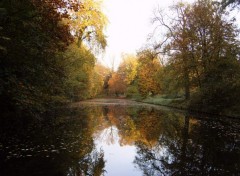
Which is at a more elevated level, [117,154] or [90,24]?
[90,24]

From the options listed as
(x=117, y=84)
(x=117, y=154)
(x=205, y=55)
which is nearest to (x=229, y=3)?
(x=205, y=55)

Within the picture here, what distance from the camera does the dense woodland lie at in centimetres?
1111

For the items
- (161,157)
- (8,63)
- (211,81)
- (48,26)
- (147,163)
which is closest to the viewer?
(147,163)

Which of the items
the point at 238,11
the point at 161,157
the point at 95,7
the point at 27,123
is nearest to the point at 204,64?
the point at 238,11

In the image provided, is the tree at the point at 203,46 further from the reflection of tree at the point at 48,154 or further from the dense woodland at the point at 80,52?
the reflection of tree at the point at 48,154

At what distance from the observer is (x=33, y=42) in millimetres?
11328

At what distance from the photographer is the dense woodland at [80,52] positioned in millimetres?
11109

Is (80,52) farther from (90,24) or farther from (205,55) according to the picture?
(205,55)

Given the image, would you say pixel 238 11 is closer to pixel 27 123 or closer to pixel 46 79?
pixel 46 79

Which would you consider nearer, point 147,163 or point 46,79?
point 147,163

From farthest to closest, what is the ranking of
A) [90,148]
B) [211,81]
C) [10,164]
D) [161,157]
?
[211,81]
[90,148]
[161,157]
[10,164]

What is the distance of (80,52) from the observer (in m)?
28.9

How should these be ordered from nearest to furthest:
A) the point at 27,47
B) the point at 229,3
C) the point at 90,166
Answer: the point at 90,166 → the point at 27,47 → the point at 229,3

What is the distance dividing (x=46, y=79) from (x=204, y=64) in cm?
1947
